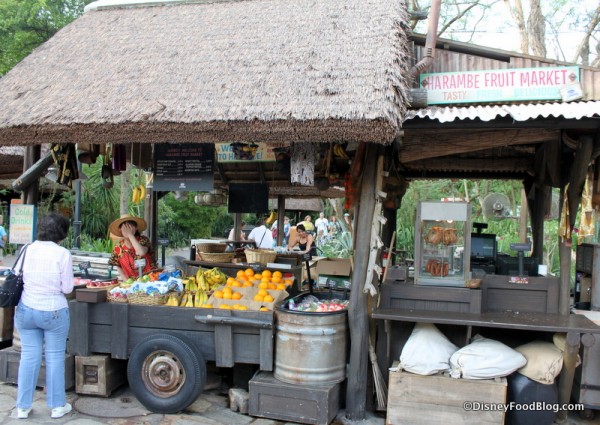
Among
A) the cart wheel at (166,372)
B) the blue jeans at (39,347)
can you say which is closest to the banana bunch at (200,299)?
the cart wheel at (166,372)

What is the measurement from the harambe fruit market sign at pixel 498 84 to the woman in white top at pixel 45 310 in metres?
3.93

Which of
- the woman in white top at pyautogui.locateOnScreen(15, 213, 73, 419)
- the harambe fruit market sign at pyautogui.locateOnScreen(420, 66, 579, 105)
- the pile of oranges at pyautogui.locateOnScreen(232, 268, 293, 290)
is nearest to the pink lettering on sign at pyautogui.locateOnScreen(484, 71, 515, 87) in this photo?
the harambe fruit market sign at pyautogui.locateOnScreen(420, 66, 579, 105)

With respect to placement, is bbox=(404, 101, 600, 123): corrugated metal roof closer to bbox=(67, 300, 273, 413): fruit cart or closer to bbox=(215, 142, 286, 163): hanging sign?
bbox=(67, 300, 273, 413): fruit cart

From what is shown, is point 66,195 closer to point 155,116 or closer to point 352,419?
point 155,116

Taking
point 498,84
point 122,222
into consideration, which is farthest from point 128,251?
point 498,84

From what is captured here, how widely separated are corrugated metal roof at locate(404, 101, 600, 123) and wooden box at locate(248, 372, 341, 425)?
260 cm

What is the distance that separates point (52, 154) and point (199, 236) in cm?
1978

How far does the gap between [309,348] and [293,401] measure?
0.49 m

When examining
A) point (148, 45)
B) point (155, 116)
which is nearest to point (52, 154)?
point (148, 45)

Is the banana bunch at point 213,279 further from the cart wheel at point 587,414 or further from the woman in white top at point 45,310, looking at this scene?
the cart wheel at point 587,414

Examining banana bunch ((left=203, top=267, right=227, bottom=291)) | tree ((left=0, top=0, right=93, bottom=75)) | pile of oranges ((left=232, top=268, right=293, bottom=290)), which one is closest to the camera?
pile of oranges ((left=232, top=268, right=293, bottom=290))

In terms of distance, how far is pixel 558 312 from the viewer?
507 centimetres

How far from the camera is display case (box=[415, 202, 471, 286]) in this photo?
4992 mm

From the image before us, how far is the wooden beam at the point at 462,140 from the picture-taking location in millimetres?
5016
